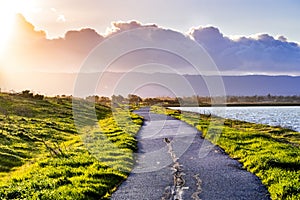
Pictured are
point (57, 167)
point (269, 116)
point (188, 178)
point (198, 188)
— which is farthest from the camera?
point (269, 116)

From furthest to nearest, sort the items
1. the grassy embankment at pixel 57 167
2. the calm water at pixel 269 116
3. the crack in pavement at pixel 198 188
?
the calm water at pixel 269 116 < the grassy embankment at pixel 57 167 < the crack in pavement at pixel 198 188

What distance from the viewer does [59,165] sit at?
816 inches

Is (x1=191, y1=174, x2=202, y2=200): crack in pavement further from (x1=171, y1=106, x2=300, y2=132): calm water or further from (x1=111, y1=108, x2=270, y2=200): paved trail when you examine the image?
(x1=171, y1=106, x2=300, y2=132): calm water

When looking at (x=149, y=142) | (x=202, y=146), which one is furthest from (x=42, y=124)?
(x=202, y=146)

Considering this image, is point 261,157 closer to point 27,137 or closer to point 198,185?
point 198,185

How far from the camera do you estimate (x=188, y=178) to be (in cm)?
1758

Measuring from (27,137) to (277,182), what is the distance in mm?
23198

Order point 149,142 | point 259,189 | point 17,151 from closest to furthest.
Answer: point 259,189 < point 17,151 < point 149,142

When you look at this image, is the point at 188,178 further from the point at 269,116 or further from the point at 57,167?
the point at 269,116

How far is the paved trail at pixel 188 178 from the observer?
14.7 m

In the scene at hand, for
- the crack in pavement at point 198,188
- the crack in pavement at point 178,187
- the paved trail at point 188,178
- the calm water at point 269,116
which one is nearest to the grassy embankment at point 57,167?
the paved trail at point 188,178

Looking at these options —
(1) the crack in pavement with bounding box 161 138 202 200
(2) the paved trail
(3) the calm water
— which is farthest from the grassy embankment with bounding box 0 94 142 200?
(3) the calm water

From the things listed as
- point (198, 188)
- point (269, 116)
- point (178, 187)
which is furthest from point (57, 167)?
point (269, 116)

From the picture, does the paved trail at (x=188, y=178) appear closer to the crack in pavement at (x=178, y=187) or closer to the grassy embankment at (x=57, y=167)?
the crack in pavement at (x=178, y=187)
